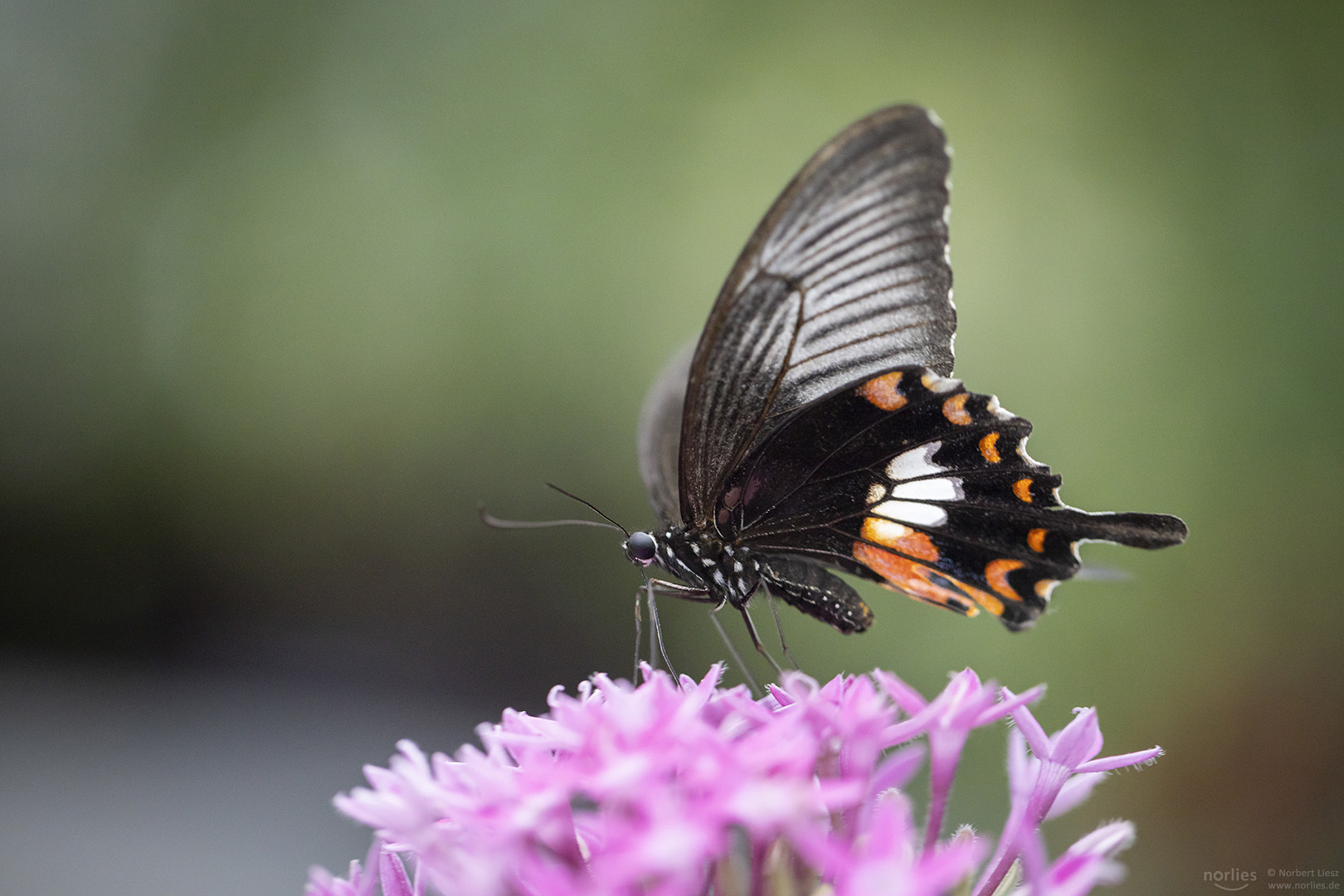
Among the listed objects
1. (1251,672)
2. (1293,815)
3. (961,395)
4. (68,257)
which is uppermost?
(68,257)

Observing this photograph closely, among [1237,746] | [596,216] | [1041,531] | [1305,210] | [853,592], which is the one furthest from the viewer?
[596,216]

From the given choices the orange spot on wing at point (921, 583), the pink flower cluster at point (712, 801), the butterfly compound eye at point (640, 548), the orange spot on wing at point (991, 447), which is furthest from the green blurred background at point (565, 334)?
the pink flower cluster at point (712, 801)

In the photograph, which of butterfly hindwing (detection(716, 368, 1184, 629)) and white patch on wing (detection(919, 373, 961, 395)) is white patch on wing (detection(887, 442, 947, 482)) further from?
white patch on wing (detection(919, 373, 961, 395))

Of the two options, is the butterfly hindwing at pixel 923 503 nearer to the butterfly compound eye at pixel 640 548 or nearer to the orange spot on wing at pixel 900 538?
the orange spot on wing at pixel 900 538

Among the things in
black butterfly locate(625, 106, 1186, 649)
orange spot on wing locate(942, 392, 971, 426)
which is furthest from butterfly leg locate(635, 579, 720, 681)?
orange spot on wing locate(942, 392, 971, 426)

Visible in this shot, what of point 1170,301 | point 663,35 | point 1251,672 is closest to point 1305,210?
point 1170,301

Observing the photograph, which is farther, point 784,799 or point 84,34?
point 84,34

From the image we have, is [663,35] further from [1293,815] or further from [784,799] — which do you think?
[784,799]

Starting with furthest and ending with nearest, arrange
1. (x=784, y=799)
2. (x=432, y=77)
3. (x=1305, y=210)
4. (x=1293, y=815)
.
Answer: (x=432, y=77)
(x=1305, y=210)
(x=1293, y=815)
(x=784, y=799)

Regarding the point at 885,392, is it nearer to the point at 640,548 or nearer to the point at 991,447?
the point at 991,447

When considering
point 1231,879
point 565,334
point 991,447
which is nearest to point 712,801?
point 991,447
